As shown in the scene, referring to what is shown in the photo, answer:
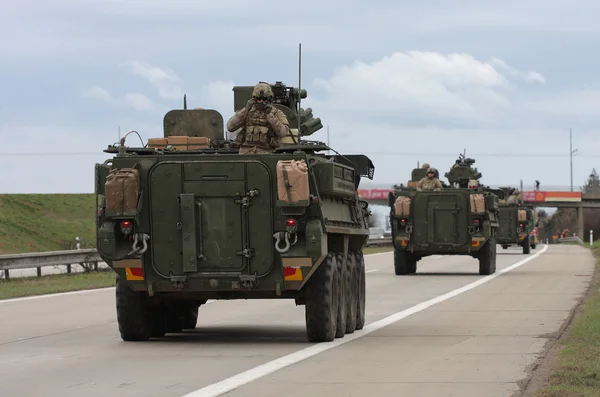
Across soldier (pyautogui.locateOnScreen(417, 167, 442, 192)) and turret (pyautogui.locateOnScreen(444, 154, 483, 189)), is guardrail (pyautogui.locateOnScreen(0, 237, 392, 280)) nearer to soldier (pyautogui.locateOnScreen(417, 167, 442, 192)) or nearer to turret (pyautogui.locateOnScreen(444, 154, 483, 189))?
soldier (pyautogui.locateOnScreen(417, 167, 442, 192))

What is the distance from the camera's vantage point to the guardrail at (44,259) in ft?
105

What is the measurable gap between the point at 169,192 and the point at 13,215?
5039cm

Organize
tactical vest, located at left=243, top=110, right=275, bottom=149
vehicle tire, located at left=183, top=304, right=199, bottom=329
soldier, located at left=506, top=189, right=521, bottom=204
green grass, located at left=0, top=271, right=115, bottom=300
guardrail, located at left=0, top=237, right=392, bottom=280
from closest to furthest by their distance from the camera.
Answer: tactical vest, located at left=243, top=110, right=275, bottom=149
vehicle tire, located at left=183, top=304, right=199, bottom=329
green grass, located at left=0, top=271, right=115, bottom=300
guardrail, located at left=0, top=237, right=392, bottom=280
soldier, located at left=506, top=189, right=521, bottom=204

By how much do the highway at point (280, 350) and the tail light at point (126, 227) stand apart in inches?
52.5

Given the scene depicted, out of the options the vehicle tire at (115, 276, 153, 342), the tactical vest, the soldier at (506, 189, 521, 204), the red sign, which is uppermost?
the red sign

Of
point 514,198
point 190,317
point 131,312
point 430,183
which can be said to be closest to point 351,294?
point 190,317

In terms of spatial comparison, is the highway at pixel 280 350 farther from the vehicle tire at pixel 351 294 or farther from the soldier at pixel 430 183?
the soldier at pixel 430 183

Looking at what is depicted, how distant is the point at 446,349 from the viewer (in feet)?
50.0

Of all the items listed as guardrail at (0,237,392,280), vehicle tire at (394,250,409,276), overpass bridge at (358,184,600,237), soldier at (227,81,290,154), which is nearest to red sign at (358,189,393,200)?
overpass bridge at (358,184,600,237)

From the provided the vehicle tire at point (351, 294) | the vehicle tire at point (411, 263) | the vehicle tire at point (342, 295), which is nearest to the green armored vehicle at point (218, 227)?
the vehicle tire at point (342, 295)

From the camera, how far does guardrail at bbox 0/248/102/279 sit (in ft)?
105

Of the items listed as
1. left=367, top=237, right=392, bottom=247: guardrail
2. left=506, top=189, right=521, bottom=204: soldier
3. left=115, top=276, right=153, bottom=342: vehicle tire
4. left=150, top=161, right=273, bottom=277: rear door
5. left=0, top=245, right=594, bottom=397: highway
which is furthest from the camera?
left=367, top=237, right=392, bottom=247: guardrail

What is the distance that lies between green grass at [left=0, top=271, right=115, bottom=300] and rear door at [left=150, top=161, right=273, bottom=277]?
1065 cm

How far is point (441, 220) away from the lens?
36312 millimetres
